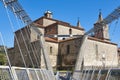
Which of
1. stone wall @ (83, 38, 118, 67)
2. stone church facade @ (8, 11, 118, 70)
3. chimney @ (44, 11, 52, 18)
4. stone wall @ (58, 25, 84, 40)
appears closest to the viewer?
stone wall @ (83, 38, 118, 67)

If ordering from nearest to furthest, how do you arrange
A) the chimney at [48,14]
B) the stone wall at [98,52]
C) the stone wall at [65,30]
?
the stone wall at [98,52], the stone wall at [65,30], the chimney at [48,14]

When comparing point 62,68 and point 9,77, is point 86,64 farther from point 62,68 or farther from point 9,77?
point 9,77

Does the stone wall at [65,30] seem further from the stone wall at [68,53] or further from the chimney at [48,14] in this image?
the chimney at [48,14]

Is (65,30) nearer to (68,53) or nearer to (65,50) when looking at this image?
(65,50)

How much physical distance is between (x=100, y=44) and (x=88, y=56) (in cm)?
442

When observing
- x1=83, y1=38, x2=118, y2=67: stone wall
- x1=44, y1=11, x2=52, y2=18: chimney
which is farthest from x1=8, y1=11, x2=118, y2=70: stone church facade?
x1=44, y1=11, x2=52, y2=18: chimney

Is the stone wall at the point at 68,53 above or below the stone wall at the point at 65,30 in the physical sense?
below

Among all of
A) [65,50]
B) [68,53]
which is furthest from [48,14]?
[68,53]

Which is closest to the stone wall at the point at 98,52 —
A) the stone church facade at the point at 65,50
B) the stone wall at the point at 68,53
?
the stone church facade at the point at 65,50

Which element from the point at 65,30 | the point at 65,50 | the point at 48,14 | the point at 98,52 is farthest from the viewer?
the point at 48,14

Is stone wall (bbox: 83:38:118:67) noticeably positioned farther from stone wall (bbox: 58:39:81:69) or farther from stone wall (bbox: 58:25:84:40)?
stone wall (bbox: 58:25:84:40)

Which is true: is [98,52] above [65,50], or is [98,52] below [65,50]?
below

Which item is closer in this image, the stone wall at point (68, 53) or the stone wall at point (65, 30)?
the stone wall at point (68, 53)

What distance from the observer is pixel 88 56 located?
118 ft
